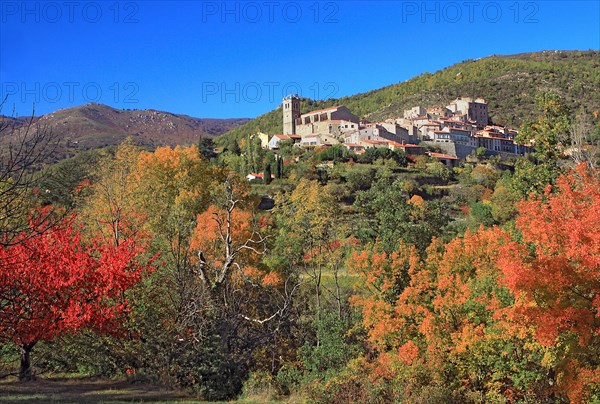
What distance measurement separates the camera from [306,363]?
18.5m

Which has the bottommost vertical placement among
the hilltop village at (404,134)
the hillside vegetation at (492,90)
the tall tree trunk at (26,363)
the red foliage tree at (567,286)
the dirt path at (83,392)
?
the dirt path at (83,392)

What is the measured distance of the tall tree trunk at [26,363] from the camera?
14.8 metres

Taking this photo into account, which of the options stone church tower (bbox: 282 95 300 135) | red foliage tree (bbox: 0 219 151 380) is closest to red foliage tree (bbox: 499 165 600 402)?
red foliage tree (bbox: 0 219 151 380)

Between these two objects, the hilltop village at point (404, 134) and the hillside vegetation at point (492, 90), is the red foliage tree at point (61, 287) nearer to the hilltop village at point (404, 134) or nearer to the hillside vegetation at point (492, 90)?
the hilltop village at point (404, 134)

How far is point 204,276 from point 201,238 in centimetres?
1306

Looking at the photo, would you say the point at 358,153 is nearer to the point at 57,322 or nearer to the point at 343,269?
the point at 343,269

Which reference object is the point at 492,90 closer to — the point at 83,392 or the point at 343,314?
the point at 343,314

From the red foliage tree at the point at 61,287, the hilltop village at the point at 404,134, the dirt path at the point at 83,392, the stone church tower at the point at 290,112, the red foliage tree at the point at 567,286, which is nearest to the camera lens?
the dirt path at the point at 83,392

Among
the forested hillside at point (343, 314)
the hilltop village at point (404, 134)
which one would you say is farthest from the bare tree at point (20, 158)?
the hilltop village at point (404, 134)

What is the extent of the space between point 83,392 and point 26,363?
263 centimetres

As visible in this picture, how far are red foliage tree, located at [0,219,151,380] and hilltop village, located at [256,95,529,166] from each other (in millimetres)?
75397

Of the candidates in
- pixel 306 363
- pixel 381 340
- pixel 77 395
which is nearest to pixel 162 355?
pixel 77 395

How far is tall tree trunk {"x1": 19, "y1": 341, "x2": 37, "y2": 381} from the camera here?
14.8 meters

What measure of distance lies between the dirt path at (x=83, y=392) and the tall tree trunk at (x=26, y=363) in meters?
0.28
